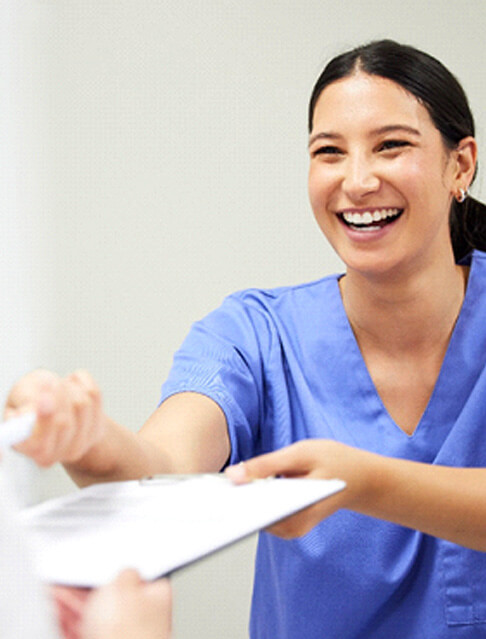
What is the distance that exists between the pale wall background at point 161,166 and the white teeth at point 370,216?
2.44 ft

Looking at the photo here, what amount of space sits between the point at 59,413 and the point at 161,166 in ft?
4.06

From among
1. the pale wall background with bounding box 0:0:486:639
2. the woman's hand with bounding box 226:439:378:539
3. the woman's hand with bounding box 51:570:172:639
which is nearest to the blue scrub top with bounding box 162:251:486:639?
the woman's hand with bounding box 226:439:378:539

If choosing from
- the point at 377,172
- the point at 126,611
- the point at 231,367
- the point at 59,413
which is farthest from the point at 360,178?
the point at 126,611

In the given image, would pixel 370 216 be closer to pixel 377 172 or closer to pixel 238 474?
pixel 377 172

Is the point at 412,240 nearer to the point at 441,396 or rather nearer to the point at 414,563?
the point at 441,396

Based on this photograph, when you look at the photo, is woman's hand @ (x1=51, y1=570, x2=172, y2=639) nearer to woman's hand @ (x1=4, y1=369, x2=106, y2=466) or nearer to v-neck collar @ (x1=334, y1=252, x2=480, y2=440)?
woman's hand @ (x1=4, y1=369, x2=106, y2=466)

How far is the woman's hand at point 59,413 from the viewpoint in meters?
0.48

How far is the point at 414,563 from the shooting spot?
0.88 meters

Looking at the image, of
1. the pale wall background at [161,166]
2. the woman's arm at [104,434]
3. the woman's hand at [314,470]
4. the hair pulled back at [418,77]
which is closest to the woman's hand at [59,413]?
the woman's arm at [104,434]

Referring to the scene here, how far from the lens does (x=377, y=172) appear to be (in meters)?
0.89

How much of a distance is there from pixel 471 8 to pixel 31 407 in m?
1.50

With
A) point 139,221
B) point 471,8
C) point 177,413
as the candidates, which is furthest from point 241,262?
point 177,413

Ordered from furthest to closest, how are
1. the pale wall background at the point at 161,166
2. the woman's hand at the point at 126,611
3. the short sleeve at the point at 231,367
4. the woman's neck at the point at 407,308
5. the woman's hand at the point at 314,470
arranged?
the pale wall background at the point at 161,166 < the woman's neck at the point at 407,308 < the short sleeve at the point at 231,367 < the woman's hand at the point at 314,470 < the woman's hand at the point at 126,611

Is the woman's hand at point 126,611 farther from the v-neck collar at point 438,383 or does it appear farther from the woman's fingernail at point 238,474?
the v-neck collar at point 438,383
